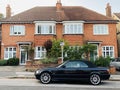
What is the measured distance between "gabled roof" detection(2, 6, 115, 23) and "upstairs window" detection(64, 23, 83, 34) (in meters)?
0.94

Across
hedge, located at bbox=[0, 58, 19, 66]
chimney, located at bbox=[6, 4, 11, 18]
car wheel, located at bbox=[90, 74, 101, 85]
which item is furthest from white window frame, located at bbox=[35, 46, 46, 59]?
car wheel, located at bbox=[90, 74, 101, 85]

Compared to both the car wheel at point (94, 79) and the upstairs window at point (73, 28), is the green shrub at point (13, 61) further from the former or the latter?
the car wheel at point (94, 79)

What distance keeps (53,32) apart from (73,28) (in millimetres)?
2941

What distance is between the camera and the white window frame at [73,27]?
35.2m

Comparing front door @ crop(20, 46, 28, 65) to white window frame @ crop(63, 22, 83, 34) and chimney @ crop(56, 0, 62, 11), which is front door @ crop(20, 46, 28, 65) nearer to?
white window frame @ crop(63, 22, 83, 34)

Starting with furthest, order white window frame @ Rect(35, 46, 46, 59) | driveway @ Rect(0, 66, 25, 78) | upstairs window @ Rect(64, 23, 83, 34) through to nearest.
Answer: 1. upstairs window @ Rect(64, 23, 83, 34)
2. white window frame @ Rect(35, 46, 46, 59)
3. driveway @ Rect(0, 66, 25, 78)

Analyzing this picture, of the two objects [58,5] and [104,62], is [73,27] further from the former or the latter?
[104,62]

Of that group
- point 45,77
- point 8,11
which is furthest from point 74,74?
point 8,11

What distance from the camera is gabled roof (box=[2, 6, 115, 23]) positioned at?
3597 centimetres

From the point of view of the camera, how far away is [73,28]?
35.3 m

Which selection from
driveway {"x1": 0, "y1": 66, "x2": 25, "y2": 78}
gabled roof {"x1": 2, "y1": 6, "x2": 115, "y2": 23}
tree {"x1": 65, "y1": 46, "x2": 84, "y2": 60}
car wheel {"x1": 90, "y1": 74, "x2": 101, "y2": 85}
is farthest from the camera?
gabled roof {"x1": 2, "y1": 6, "x2": 115, "y2": 23}

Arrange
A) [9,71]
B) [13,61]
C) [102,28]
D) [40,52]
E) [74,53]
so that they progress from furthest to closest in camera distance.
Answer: [102,28] → [40,52] → [13,61] → [74,53] → [9,71]

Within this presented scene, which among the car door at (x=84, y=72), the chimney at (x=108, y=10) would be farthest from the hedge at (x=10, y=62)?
the car door at (x=84, y=72)

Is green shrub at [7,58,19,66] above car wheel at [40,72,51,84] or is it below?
above
